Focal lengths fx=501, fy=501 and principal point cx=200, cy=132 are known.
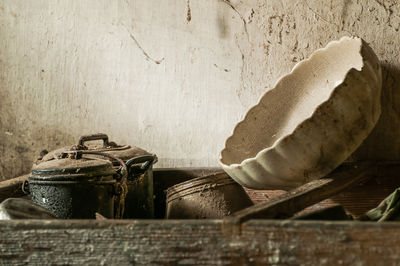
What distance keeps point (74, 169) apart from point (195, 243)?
0.68 metres

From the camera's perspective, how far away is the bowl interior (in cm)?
222

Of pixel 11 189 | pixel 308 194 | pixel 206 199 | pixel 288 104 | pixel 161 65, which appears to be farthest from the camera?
pixel 161 65

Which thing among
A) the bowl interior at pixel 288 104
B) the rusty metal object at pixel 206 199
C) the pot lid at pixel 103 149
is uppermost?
the bowl interior at pixel 288 104

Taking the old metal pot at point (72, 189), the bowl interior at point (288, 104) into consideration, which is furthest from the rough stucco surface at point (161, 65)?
the old metal pot at point (72, 189)

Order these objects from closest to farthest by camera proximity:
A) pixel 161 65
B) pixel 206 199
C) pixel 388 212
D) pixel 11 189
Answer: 1. pixel 388 212
2. pixel 206 199
3. pixel 11 189
4. pixel 161 65

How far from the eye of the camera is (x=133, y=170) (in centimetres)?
205

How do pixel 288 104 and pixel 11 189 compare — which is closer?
pixel 11 189

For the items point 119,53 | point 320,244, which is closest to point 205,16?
point 119,53

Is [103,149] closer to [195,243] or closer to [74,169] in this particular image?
[74,169]

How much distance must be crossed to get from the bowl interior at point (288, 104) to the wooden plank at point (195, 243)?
980 mm

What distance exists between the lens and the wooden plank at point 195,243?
3.68 ft

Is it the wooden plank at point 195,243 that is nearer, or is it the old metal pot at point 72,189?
the wooden plank at point 195,243

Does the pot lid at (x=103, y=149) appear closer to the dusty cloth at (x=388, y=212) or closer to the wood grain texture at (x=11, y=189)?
the wood grain texture at (x=11, y=189)

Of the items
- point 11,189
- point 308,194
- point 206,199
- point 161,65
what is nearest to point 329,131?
point 308,194
